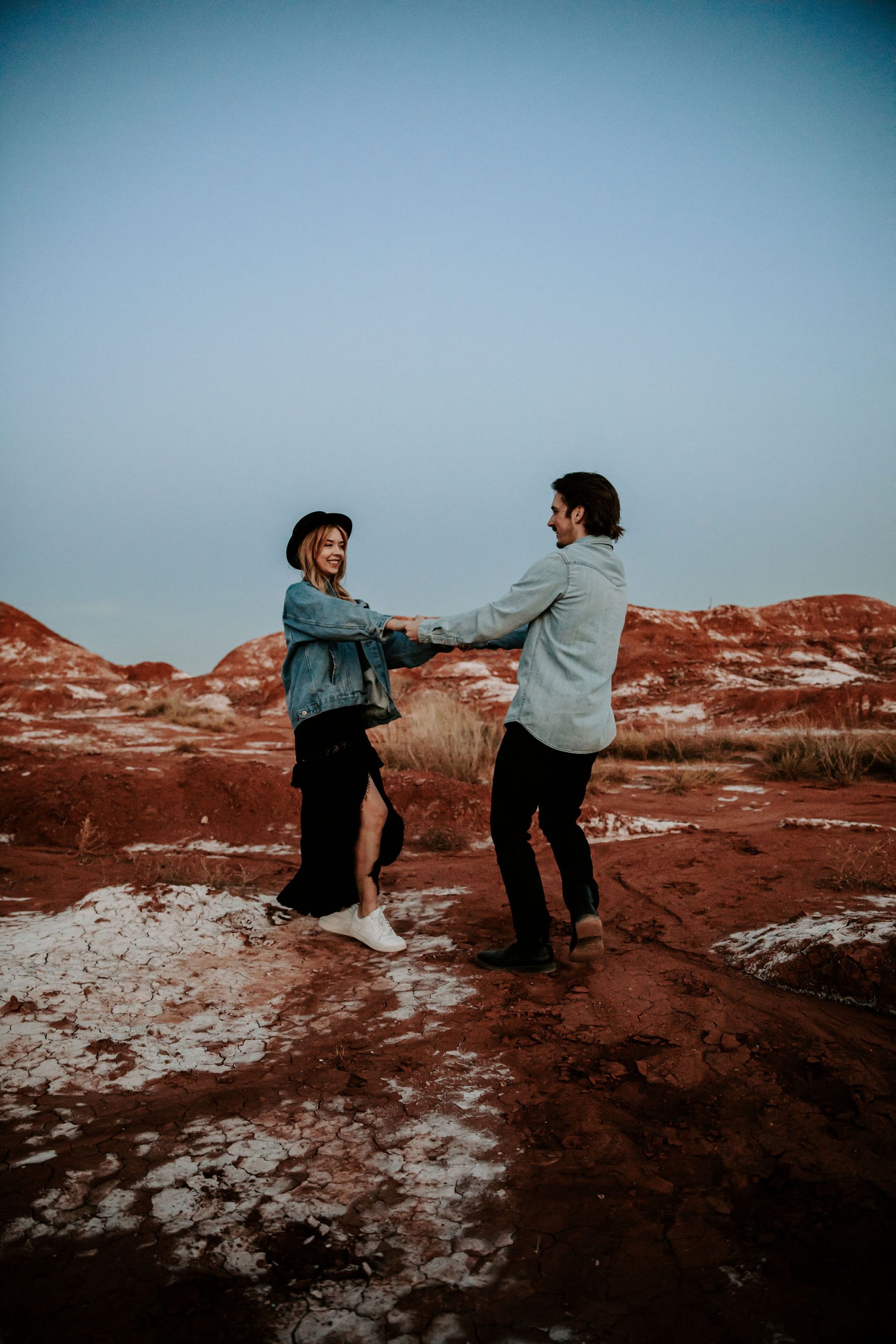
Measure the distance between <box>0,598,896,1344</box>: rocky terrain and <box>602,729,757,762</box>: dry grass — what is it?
581cm

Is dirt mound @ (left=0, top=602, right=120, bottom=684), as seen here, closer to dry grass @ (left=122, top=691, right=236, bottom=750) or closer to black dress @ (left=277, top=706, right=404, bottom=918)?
dry grass @ (left=122, top=691, right=236, bottom=750)

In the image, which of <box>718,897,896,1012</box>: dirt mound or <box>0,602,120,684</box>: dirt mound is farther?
<box>0,602,120,684</box>: dirt mound

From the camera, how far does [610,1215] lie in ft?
5.57

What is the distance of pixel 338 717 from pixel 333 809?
1.44 ft

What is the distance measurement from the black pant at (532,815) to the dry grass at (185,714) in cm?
1408

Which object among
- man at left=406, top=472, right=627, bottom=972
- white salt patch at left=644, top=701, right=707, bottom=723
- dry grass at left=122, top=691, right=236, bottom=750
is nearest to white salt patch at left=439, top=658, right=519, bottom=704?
white salt patch at left=644, top=701, right=707, bottom=723

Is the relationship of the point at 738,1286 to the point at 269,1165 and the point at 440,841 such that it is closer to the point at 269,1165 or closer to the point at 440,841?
the point at 269,1165

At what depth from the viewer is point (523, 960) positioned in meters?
3.15

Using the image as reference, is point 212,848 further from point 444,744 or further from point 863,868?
point 863,868

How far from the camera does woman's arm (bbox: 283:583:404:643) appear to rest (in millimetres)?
3256

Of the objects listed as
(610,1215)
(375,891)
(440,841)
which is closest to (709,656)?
(440,841)

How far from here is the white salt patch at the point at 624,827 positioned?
614 centimetres

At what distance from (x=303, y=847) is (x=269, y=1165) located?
6.17 ft

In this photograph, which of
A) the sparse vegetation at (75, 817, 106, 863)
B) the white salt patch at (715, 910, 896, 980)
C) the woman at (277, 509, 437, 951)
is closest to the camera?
the white salt patch at (715, 910, 896, 980)
